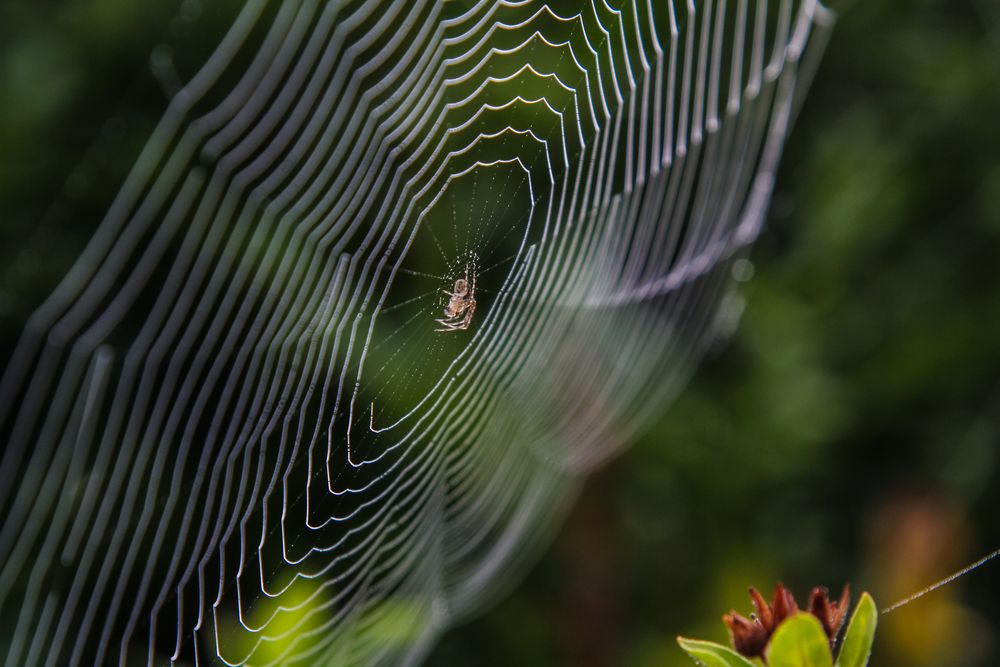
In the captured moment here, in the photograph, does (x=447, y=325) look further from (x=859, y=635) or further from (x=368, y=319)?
(x=859, y=635)

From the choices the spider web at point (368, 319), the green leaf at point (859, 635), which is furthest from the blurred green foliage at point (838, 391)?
the green leaf at point (859, 635)

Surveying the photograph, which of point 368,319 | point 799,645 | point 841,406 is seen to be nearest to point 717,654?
point 799,645

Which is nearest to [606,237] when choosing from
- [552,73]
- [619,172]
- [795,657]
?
[619,172]

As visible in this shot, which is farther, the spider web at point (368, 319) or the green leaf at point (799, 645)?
the spider web at point (368, 319)

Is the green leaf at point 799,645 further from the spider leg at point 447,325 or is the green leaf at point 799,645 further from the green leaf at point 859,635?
the spider leg at point 447,325

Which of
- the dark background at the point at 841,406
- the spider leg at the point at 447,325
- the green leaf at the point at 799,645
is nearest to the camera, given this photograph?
the green leaf at the point at 799,645

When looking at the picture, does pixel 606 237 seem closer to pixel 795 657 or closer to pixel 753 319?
pixel 753 319

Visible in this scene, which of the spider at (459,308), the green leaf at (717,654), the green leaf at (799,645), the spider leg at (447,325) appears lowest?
the green leaf at (717,654)
